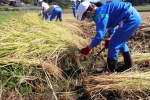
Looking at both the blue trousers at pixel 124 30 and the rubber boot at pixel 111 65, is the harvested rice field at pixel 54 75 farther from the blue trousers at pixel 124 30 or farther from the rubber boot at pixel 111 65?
the blue trousers at pixel 124 30

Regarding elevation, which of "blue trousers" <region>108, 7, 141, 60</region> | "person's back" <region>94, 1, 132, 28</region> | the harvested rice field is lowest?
the harvested rice field

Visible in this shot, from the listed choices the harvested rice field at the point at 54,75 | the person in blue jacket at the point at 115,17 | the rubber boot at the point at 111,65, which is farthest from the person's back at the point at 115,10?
the harvested rice field at the point at 54,75

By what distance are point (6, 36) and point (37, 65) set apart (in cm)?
101

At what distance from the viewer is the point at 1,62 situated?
202cm

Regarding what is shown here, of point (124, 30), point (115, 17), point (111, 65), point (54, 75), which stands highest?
point (115, 17)

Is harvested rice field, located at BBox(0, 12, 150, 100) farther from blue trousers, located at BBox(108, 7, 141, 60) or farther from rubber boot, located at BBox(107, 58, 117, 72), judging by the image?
blue trousers, located at BBox(108, 7, 141, 60)

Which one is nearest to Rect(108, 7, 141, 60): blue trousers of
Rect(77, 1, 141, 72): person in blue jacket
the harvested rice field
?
Rect(77, 1, 141, 72): person in blue jacket

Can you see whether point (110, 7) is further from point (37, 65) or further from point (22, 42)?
point (22, 42)

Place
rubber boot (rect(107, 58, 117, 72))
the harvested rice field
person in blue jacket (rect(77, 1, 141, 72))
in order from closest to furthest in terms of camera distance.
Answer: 1. the harvested rice field
2. person in blue jacket (rect(77, 1, 141, 72))
3. rubber boot (rect(107, 58, 117, 72))

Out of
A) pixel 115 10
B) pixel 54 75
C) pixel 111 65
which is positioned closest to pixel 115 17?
pixel 115 10

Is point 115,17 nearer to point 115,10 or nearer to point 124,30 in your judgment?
point 115,10

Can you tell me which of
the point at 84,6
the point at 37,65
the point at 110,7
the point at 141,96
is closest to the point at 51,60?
the point at 37,65

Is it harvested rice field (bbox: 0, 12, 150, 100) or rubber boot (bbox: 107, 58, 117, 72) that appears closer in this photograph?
harvested rice field (bbox: 0, 12, 150, 100)

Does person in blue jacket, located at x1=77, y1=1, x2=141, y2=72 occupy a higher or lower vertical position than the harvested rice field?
higher
